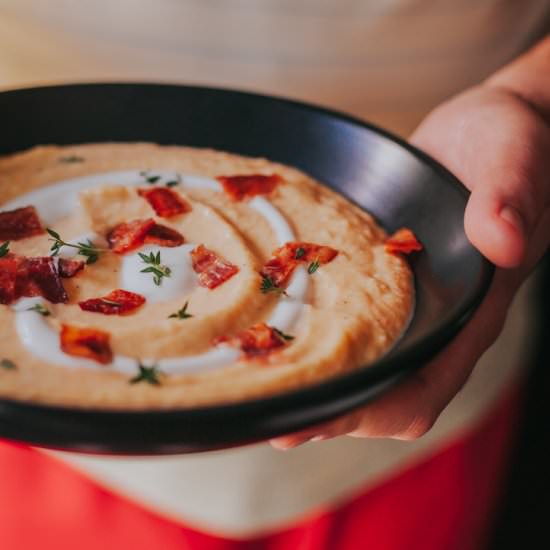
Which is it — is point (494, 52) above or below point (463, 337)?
above

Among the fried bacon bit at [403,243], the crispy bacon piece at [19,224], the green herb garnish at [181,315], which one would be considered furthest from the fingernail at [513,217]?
the crispy bacon piece at [19,224]

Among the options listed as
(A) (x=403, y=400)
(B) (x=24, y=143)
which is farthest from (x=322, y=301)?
(B) (x=24, y=143)

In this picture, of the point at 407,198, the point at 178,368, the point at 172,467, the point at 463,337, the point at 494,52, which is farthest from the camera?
the point at 494,52

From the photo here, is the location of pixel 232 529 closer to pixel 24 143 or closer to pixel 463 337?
pixel 463 337

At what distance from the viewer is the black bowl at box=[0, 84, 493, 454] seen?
1.15 metres

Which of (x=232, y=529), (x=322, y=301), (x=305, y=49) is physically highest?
(x=305, y=49)

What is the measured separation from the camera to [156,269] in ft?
5.25

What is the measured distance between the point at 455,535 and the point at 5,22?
218 cm

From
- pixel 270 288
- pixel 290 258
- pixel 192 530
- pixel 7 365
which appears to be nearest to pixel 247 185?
pixel 290 258

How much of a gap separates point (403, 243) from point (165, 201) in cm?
53

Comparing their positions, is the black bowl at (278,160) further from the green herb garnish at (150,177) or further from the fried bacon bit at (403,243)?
the green herb garnish at (150,177)

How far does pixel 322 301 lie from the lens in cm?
162

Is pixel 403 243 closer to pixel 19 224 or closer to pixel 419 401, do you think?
pixel 419 401

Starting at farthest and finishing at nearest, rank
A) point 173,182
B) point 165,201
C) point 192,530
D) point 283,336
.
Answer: point 192,530 → point 173,182 → point 165,201 → point 283,336
